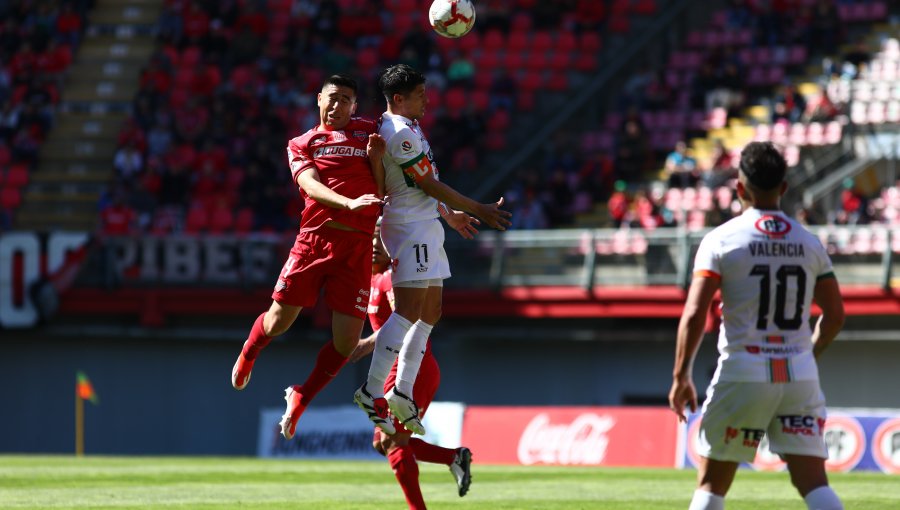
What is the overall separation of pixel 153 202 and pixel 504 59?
7.30m

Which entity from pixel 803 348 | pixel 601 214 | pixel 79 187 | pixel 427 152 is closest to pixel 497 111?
pixel 601 214

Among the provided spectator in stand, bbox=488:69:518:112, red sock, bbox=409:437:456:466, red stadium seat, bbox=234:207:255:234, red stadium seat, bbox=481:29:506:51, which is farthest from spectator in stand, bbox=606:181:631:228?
red sock, bbox=409:437:456:466

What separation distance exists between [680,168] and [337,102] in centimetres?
1631

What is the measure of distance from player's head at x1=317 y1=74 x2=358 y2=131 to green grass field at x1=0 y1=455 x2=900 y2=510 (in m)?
2.66

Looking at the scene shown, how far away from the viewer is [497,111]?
2867 centimetres

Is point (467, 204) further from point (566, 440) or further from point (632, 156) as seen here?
point (632, 156)

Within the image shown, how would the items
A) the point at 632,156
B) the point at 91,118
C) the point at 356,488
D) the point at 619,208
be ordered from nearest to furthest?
1. the point at 356,488
2. the point at 619,208
3. the point at 632,156
4. the point at 91,118

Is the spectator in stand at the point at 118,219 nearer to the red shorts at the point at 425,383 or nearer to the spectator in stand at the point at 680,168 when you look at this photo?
the spectator in stand at the point at 680,168

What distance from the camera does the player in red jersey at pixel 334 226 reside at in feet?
Result: 31.1

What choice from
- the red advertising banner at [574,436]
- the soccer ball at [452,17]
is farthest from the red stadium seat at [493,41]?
the soccer ball at [452,17]

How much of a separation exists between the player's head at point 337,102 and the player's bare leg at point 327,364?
1.20 meters

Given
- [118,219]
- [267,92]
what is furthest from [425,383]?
[267,92]

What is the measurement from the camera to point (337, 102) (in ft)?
31.2

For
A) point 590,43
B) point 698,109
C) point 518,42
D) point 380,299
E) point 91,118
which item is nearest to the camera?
point 380,299
